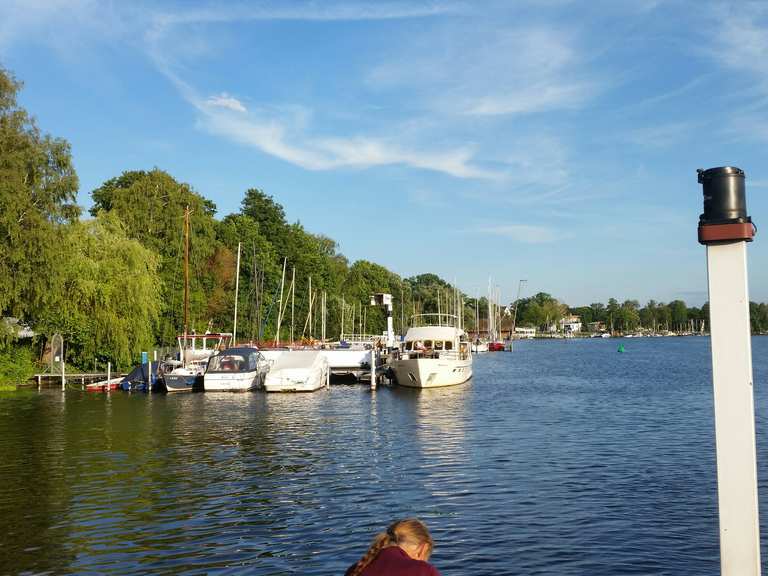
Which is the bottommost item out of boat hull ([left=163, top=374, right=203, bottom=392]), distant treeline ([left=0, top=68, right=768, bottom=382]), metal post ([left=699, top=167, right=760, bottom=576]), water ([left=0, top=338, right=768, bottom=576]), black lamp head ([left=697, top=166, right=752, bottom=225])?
water ([left=0, top=338, right=768, bottom=576])

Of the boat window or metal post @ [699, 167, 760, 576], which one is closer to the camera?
metal post @ [699, 167, 760, 576]

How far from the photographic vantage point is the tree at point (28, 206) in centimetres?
4266

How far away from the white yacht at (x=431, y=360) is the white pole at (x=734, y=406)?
43.0 m

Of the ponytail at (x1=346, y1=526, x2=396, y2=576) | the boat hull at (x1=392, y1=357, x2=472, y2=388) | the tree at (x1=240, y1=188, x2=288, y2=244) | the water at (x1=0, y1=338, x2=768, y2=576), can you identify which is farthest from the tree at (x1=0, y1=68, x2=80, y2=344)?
the tree at (x1=240, y1=188, x2=288, y2=244)

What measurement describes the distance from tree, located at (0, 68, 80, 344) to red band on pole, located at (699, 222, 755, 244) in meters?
44.0

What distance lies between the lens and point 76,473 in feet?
66.5

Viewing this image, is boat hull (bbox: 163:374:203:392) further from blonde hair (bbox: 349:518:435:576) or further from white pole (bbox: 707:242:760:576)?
white pole (bbox: 707:242:760:576)

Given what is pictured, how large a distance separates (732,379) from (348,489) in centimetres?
1414

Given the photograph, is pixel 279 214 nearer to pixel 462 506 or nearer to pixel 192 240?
pixel 192 240

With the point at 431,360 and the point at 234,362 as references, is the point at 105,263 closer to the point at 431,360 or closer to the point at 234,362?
the point at 234,362

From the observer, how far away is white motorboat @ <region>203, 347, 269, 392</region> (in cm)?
4728

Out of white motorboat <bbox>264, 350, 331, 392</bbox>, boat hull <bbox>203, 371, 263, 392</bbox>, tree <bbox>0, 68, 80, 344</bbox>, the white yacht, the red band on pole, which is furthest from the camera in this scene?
Result: the white yacht

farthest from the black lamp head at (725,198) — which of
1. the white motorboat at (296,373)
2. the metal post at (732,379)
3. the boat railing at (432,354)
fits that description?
the boat railing at (432,354)

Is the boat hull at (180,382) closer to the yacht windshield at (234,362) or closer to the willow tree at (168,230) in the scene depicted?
the yacht windshield at (234,362)
